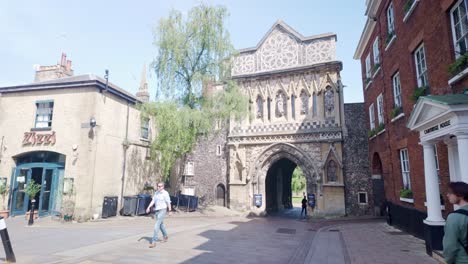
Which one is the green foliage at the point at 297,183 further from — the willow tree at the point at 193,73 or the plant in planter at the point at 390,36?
the plant in planter at the point at 390,36

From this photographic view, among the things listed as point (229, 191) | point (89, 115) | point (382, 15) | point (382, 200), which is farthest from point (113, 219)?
point (382, 15)

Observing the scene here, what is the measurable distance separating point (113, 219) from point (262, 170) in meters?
9.68

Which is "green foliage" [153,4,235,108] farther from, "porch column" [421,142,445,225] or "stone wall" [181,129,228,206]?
"porch column" [421,142,445,225]

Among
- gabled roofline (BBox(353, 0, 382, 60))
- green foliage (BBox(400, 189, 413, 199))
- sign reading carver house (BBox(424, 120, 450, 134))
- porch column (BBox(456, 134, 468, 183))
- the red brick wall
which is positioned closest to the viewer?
porch column (BBox(456, 134, 468, 183))

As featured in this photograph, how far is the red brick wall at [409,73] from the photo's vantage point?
24.8 feet

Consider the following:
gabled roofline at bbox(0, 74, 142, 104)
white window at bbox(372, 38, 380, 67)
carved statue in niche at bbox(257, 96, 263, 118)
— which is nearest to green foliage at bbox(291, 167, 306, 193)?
carved statue in niche at bbox(257, 96, 263, 118)

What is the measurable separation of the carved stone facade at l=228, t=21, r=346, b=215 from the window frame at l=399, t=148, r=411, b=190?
18.6 feet

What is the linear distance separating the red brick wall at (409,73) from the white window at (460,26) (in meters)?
0.12

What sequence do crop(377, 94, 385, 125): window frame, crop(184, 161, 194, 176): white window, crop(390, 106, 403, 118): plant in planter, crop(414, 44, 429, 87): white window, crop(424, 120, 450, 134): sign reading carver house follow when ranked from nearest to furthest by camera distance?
crop(424, 120, 450, 134): sign reading carver house → crop(414, 44, 429, 87): white window → crop(390, 106, 403, 118): plant in planter → crop(377, 94, 385, 125): window frame → crop(184, 161, 194, 176): white window

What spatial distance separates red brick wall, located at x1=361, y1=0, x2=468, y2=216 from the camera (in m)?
7.55

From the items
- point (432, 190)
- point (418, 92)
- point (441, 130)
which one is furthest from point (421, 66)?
point (432, 190)

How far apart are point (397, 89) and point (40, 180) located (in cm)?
1901

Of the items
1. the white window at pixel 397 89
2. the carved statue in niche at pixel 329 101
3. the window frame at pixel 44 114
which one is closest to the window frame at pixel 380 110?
the white window at pixel 397 89

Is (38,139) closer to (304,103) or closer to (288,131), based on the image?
(288,131)
